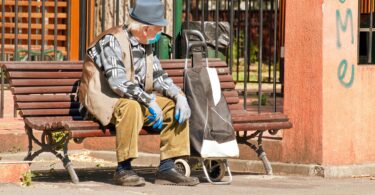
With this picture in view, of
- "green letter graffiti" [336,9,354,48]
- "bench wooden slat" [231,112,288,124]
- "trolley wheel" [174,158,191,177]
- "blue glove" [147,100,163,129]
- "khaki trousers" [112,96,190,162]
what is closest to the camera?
"khaki trousers" [112,96,190,162]

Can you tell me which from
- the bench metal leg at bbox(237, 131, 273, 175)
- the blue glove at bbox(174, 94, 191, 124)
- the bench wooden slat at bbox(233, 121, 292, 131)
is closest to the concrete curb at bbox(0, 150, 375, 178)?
the bench metal leg at bbox(237, 131, 273, 175)

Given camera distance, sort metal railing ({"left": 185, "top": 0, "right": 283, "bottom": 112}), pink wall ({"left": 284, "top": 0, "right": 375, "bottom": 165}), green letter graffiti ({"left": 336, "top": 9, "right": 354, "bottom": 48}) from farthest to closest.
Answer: metal railing ({"left": 185, "top": 0, "right": 283, "bottom": 112}), green letter graffiti ({"left": 336, "top": 9, "right": 354, "bottom": 48}), pink wall ({"left": 284, "top": 0, "right": 375, "bottom": 165})

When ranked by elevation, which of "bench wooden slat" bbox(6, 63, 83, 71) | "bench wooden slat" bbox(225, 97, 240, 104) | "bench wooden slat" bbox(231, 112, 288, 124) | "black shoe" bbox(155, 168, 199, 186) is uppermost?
"bench wooden slat" bbox(6, 63, 83, 71)

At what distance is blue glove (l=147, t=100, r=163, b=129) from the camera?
28.0ft

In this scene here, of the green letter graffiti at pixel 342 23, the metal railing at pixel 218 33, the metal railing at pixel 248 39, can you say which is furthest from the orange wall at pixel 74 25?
the green letter graffiti at pixel 342 23

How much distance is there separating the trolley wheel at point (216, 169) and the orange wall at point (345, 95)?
1.09 meters

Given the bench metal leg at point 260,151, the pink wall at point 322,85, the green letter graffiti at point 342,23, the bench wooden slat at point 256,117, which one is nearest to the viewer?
the bench wooden slat at point 256,117

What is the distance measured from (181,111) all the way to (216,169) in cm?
70

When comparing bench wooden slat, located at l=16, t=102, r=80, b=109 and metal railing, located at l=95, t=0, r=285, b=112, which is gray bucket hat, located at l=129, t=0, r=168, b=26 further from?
metal railing, located at l=95, t=0, r=285, b=112

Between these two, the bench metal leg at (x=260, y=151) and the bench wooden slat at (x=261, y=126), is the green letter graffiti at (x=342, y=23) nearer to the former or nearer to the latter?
the bench wooden slat at (x=261, y=126)

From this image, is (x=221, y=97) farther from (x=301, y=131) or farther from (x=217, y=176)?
(x=301, y=131)

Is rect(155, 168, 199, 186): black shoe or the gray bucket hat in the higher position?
the gray bucket hat

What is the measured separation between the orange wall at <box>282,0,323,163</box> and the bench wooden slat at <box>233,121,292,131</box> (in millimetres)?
347

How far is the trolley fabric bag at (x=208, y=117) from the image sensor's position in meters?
8.84
